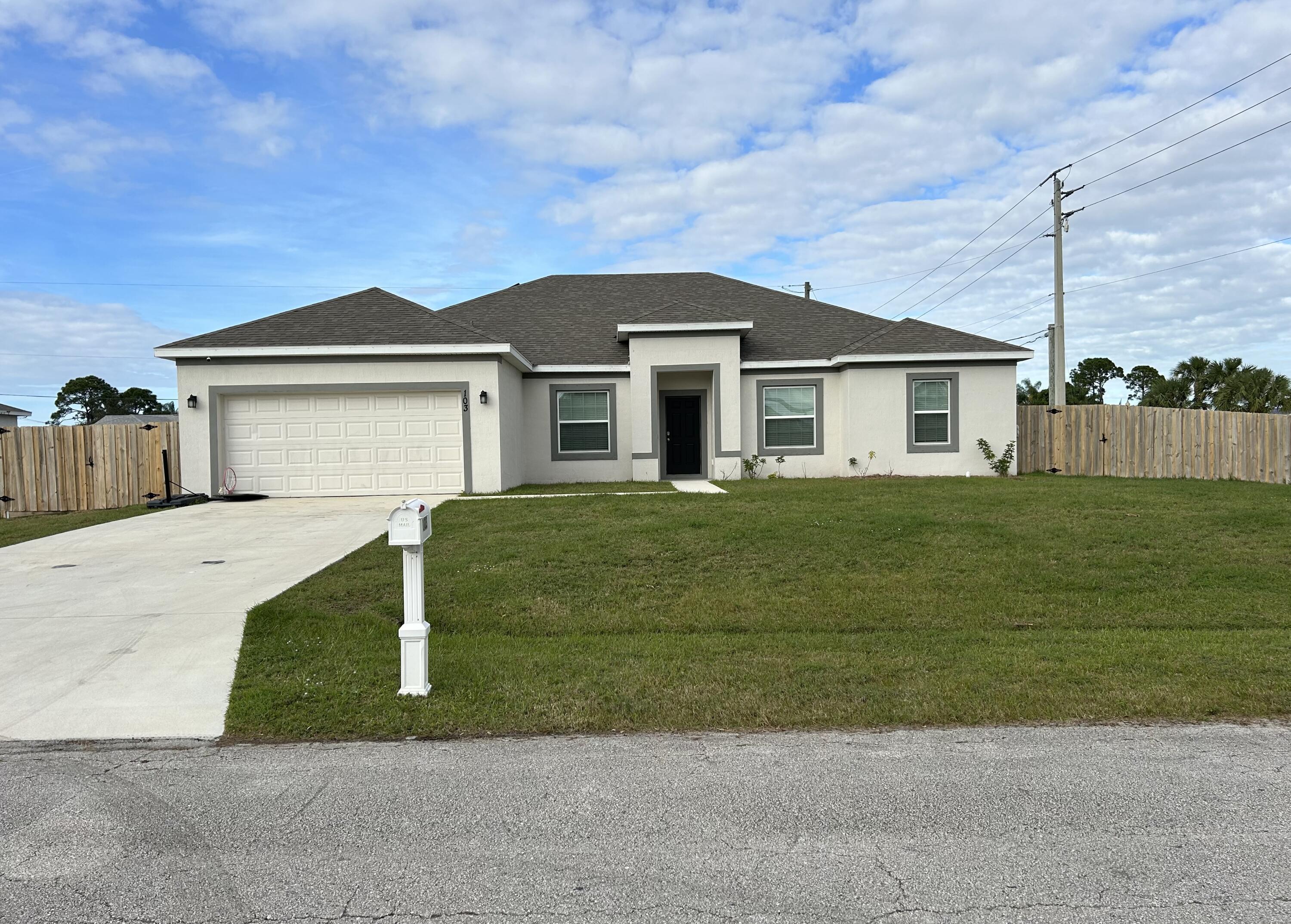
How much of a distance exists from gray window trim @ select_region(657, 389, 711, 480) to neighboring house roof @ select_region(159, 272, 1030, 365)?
1.48 metres

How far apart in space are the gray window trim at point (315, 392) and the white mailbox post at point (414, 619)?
10660mm

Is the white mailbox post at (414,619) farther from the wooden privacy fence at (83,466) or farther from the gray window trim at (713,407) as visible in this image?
the gray window trim at (713,407)

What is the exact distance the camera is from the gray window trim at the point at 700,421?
19.5 m

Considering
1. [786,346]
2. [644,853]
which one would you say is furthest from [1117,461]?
[644,853]

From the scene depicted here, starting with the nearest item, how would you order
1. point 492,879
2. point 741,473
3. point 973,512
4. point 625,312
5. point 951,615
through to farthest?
point 492,879
point 951,615
point 973,512
point 741,473
point 625,312

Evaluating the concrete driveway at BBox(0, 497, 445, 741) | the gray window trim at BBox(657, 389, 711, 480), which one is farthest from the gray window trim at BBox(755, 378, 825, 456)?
the concrete driveway at BBox(0, 497, 445, 741)

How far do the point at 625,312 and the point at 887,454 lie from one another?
7643 millimetres

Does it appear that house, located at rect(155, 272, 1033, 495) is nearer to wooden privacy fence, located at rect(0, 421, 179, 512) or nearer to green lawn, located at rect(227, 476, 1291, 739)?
wooden privacy fence, located at rect(0, 421, 179, 512)

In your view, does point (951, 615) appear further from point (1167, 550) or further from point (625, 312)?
point (625, 312)

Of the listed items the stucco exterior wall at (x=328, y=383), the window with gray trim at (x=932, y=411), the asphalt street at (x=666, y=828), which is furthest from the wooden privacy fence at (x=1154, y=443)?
the asphalt street at (x=666, y=828)

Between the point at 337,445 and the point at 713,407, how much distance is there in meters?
8.05

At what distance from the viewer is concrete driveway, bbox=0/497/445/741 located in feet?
16.2

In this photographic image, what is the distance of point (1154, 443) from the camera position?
18.5 m

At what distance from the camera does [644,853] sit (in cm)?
315
